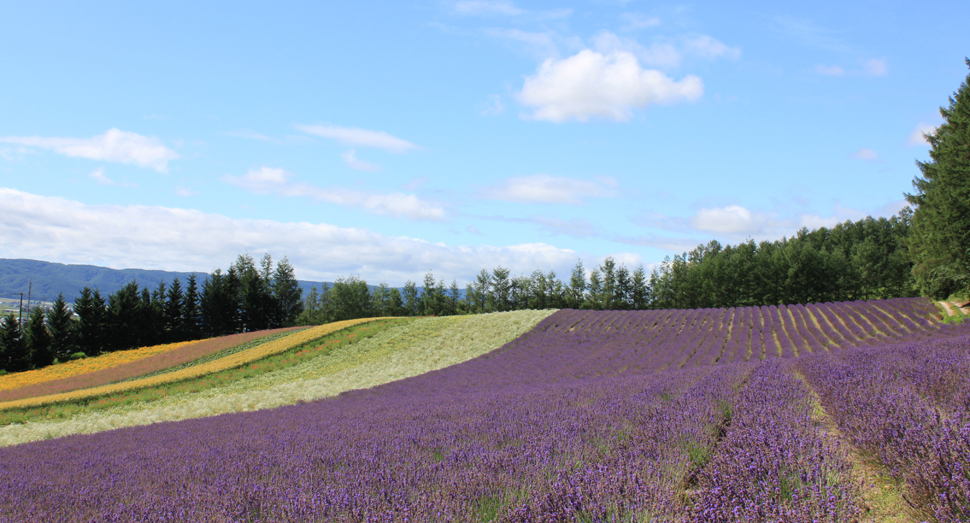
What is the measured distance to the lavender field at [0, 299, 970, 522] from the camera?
2.45 m

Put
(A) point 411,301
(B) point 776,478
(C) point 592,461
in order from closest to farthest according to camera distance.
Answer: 1. (B) point 776,478
2. (C) point 592,461
3. (A) point 411,301

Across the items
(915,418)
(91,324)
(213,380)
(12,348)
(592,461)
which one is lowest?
(12,348)

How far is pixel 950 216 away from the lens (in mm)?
22594

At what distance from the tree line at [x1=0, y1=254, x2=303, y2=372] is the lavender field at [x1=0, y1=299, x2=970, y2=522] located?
4523 centimetres

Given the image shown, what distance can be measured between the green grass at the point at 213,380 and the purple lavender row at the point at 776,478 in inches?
836

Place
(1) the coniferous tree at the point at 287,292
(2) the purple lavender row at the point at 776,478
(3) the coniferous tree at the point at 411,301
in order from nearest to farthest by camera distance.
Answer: (2) the purple lavender row at the point at 776,478, (1) the coniferous tree at the point at 287,292, (3) the coniferous tree at the point at 411,301

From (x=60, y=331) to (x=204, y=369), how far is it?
2997cm

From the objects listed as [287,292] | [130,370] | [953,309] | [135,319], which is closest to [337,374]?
[130,370]

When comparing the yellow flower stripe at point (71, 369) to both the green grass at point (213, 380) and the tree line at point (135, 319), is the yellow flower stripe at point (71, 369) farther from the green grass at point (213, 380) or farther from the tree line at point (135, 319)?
the green grass at point (213, 380)

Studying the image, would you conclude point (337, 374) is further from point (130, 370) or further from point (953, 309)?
point (953, 309)

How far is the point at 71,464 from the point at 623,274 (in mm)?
70141

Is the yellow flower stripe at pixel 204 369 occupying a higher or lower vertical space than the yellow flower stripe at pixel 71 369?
higher

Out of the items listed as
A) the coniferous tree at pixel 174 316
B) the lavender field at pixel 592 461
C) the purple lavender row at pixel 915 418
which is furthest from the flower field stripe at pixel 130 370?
the purple lavender row at pixel 915 418

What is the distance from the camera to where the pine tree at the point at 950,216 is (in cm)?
2209
